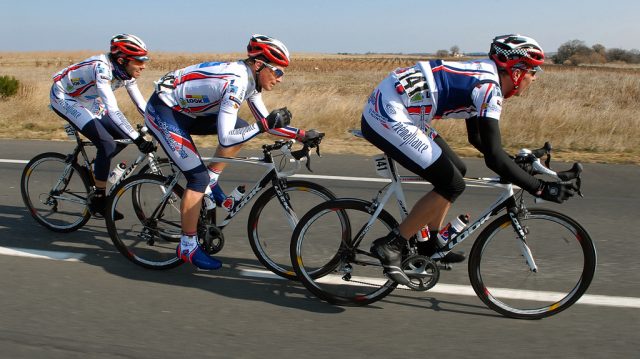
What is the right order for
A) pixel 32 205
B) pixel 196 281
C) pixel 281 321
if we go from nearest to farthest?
pixel 281 321 < pixel 196 281 < pixel 32 205

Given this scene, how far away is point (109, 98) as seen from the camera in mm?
5738

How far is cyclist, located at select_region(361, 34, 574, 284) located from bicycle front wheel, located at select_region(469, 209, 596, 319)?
0.29 m

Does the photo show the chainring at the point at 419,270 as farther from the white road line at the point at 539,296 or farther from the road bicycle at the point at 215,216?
the road bicycle at the point at 215,216

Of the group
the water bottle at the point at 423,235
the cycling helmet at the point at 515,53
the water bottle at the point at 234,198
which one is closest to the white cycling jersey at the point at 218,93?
the water bottle at the point at 234,198

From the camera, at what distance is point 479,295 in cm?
430

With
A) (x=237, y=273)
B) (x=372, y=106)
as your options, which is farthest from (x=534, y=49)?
(x=237, y=273)

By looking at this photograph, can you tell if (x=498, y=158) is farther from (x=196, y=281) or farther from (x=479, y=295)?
(x=196, y=281)

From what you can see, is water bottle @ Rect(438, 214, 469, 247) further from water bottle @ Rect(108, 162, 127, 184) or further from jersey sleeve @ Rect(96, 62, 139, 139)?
water bottle @ Rect(108, 162, 127, 184)

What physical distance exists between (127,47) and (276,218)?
7.45 ft

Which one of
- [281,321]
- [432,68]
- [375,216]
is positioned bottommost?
[281,321]

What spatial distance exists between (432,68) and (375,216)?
3.59ft

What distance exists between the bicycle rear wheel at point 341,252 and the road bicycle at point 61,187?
93.5 inches

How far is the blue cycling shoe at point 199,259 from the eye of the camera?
4.85m

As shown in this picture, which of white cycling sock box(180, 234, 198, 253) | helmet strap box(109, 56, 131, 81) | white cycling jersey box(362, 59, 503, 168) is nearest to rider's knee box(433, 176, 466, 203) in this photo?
white cycling jersey box(362, 59, 503, 168)
